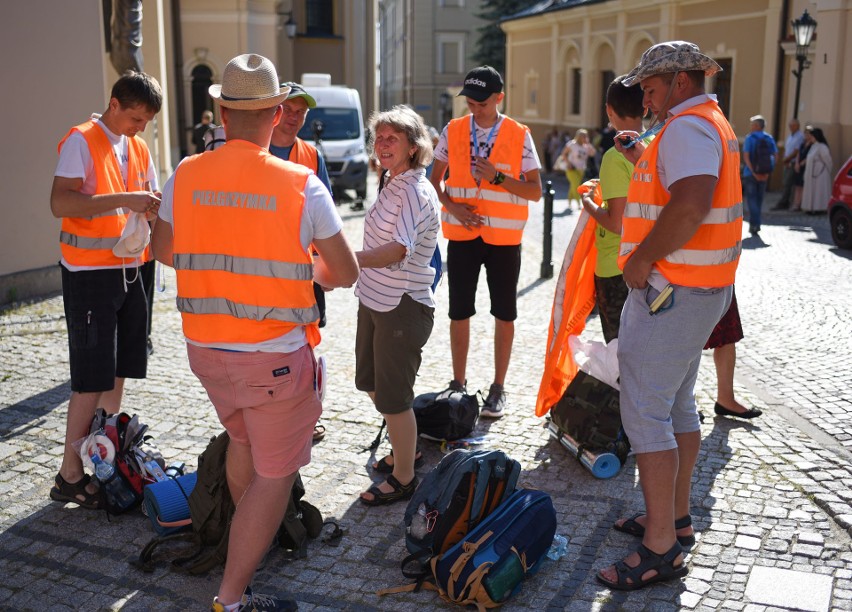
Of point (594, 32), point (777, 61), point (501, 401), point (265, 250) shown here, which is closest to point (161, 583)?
point (265, 250)

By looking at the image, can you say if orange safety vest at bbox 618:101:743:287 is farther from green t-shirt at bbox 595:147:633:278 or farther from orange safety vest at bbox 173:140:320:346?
orange safety vest at bbox 173:140:320:346

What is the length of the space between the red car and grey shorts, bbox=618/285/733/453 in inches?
418

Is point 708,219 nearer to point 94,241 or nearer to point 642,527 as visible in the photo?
point 642,527

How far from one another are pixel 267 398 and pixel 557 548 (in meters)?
1.53

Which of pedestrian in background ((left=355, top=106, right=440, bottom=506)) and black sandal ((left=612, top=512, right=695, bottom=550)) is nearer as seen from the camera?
black sandal ((left=612, top=512, right=695, bottom=550))

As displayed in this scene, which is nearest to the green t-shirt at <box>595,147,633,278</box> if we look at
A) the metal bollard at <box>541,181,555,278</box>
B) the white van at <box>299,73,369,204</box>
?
the metal bollard at <box>541,181,555,278</box>

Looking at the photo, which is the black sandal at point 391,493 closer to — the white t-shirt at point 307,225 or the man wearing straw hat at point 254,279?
the man wearing straw hat at point 254,279

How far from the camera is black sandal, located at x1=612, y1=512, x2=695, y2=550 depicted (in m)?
4.16

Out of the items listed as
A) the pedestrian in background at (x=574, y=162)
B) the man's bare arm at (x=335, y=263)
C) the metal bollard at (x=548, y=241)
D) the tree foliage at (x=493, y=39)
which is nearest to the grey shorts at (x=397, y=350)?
the man's bare arm at (x=335, y=263)

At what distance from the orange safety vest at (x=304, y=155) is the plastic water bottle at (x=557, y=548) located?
93.2 inches

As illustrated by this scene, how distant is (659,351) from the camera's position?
375cm

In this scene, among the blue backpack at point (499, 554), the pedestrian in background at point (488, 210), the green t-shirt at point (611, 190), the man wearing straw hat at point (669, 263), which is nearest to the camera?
the man wearing straw hat at point (669, 263)

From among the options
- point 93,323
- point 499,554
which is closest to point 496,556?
point 499,554

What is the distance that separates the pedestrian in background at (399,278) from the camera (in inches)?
173
